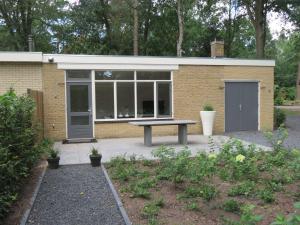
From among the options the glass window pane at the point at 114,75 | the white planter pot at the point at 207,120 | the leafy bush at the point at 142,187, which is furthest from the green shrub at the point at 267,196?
the glass window pane at the point at 114,75

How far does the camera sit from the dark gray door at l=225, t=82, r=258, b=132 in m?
15.9

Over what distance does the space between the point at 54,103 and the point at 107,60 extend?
98.1 inches

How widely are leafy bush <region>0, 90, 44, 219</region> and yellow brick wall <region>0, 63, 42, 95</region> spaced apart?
236 inches

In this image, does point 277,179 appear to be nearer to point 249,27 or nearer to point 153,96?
point 153,96

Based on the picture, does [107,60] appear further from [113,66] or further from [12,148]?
[12,148]

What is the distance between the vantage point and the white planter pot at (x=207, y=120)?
1492 centimetres

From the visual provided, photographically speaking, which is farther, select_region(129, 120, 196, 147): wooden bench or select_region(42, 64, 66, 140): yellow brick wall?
select_region(42, 64, 66, 140): yellow brick wall

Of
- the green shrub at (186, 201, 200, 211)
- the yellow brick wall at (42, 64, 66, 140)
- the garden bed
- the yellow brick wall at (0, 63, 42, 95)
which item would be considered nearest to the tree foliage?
the yellow brick wall at (42, 64, 66, 140)

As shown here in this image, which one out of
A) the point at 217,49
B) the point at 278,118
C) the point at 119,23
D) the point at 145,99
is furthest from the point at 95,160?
the point at 119,23

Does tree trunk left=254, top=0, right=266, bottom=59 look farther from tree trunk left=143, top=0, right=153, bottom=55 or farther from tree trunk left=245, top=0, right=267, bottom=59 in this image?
tree trunk left=143, top=0, right=153, bottom=55

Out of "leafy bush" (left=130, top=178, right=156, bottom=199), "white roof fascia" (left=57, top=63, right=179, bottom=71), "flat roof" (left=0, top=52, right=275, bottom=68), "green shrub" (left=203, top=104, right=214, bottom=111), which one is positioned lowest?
"leafy bush" (left=130, top=178, right=156, bottom=199)

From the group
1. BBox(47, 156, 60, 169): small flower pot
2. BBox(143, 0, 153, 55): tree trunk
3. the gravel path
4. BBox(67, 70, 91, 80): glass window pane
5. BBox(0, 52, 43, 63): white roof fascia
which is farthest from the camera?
BBox(143, 0, 153, 55): tree trunk

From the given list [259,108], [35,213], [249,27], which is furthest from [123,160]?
[249,27]

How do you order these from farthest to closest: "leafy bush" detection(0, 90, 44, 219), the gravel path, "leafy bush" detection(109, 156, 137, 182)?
"leafy bush" detection(109, 156, 137, 182)
the gravel path
"leafy bush" detection(0, 90, 44, 219)
